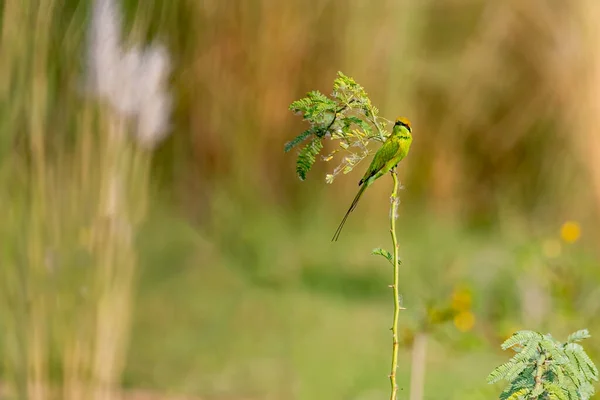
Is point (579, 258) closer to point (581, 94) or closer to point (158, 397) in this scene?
point (581, 94)

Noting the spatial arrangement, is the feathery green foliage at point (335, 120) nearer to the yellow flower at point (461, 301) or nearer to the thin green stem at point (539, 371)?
the thin green stem at point (539, 371)

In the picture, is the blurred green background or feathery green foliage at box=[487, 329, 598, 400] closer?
feathery green foliage at box=[487, 329, 598, 400]

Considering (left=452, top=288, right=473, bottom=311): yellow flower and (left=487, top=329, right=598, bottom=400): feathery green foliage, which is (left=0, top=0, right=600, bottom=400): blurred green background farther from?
(left=487, top=329, right=598, bottom=400): feathery green foliage

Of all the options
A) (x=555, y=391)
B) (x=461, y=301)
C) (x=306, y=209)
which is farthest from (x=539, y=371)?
(x=306, y=209)

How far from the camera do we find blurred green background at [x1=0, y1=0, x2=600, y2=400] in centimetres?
133

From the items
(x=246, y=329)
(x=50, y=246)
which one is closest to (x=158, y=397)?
(x=246, y=329)

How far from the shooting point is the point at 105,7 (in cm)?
123

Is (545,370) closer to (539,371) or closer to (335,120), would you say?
(539,371)

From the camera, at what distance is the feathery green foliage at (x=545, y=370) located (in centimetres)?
73

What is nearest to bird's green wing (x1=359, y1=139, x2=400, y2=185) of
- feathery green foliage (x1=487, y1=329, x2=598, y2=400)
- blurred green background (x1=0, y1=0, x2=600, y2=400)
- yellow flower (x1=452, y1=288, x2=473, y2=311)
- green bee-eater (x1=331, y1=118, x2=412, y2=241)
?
green bee-eater (x1=331, y1=118, x2=412, y2=241)

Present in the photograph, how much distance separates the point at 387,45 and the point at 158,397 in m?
1.32

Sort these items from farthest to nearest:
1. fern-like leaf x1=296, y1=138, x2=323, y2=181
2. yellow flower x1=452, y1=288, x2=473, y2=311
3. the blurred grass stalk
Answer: yellow flower x1=452, y1=288, x2=473, y2=311
the blurred grass stalk
fern-like leaf x1=296, y1=138, x2=323, y2=181

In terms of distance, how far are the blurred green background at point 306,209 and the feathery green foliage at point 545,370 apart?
1.76 ft

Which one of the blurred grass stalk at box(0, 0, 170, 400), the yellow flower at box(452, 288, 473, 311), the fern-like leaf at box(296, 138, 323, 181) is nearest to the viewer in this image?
the fern-like leaf at box(296, 138, 323, 181)
